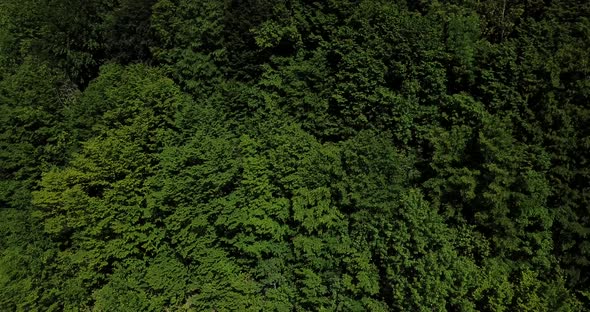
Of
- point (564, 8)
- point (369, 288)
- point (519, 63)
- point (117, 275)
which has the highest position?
point (564, 8)

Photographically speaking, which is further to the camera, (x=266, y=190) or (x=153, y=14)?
(x=153, y=14)

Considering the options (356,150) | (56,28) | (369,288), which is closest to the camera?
(369,288)

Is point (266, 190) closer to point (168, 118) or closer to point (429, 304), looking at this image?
point (168, 118)

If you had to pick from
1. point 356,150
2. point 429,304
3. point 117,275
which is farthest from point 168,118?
point 429,304

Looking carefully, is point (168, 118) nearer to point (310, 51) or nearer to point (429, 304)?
point (310, 51)

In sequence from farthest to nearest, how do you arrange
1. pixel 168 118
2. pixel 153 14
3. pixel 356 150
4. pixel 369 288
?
pixel 153 14 → pixel 168 118 → pixel 356 150 → pixel 369 288

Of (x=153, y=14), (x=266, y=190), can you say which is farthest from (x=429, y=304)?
(x=153, y=14)

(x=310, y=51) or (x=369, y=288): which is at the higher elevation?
(x=310, y=51)
